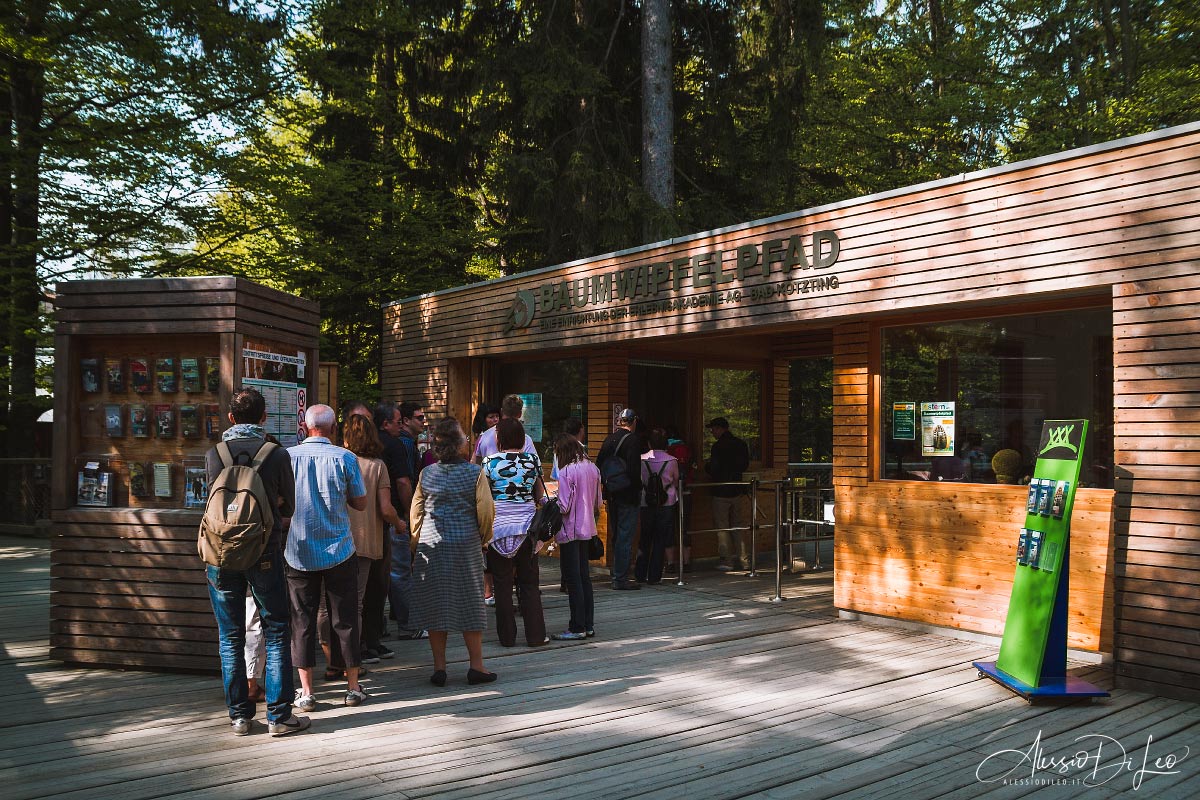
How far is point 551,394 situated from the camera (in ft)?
42.1

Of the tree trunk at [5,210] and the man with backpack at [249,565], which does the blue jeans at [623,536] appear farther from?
the tree trunk at [5,210]

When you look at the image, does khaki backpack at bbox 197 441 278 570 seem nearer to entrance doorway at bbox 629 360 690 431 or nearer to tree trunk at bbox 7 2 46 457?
entrance doorway at bbox 629 360 690 431

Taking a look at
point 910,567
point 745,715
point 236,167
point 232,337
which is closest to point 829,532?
point 910,567

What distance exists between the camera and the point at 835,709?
5.53m

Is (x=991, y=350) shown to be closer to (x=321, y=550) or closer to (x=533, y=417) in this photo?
(x=321, y=550)

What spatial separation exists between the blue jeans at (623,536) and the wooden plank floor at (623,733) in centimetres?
256

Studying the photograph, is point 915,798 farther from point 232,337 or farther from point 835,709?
point 232,337

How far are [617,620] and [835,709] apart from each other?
10.0 feet

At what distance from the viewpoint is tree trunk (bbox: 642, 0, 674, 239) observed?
52.1ft

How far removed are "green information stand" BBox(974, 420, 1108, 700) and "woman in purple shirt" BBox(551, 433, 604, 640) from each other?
10.0 feet

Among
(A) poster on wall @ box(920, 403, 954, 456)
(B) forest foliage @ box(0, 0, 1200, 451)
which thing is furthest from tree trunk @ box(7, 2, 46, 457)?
(A) poster on wall @ box(920, 403, 954, 456)

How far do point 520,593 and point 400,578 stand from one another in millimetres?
1181

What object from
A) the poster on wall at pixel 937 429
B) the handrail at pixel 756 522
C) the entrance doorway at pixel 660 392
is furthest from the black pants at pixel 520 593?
the entrance doorway at pixel 660 392

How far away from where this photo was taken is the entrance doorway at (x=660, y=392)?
12.2 m
